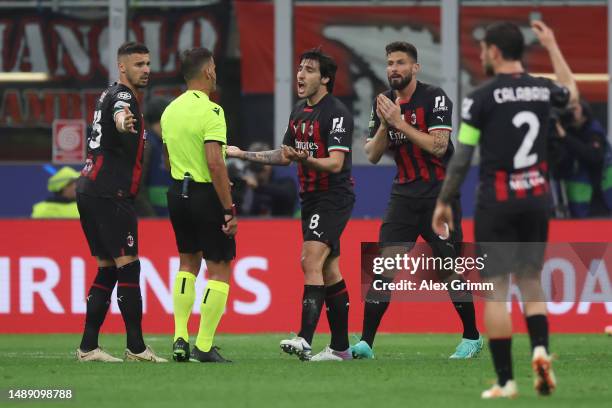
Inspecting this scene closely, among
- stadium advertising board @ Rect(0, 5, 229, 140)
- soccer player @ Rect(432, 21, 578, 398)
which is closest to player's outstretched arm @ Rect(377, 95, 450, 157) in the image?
soccer player @ Rect(432, 21, 578, 398)

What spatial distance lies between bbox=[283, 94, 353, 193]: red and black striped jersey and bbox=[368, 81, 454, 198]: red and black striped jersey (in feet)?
1.41

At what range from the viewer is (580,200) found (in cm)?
1694

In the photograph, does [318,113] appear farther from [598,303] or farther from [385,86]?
[385,86]

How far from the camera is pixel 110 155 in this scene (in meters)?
11.1

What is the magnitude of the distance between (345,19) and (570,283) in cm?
548

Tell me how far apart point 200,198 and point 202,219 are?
15 cm

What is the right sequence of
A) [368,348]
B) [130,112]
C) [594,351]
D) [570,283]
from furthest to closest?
[570,283], [594,351], [368,348], [130,112]

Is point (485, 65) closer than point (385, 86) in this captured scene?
Yes

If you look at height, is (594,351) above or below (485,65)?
below

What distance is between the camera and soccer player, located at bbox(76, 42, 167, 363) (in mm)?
11047

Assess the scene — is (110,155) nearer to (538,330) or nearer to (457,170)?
(457,170)

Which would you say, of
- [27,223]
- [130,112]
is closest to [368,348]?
[130,112]

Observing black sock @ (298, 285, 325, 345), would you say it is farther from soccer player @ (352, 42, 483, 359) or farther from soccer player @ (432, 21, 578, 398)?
soccer player @ (432, 21, 578, 398)

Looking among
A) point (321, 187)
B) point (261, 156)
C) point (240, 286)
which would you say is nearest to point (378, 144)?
point (321, 187)
